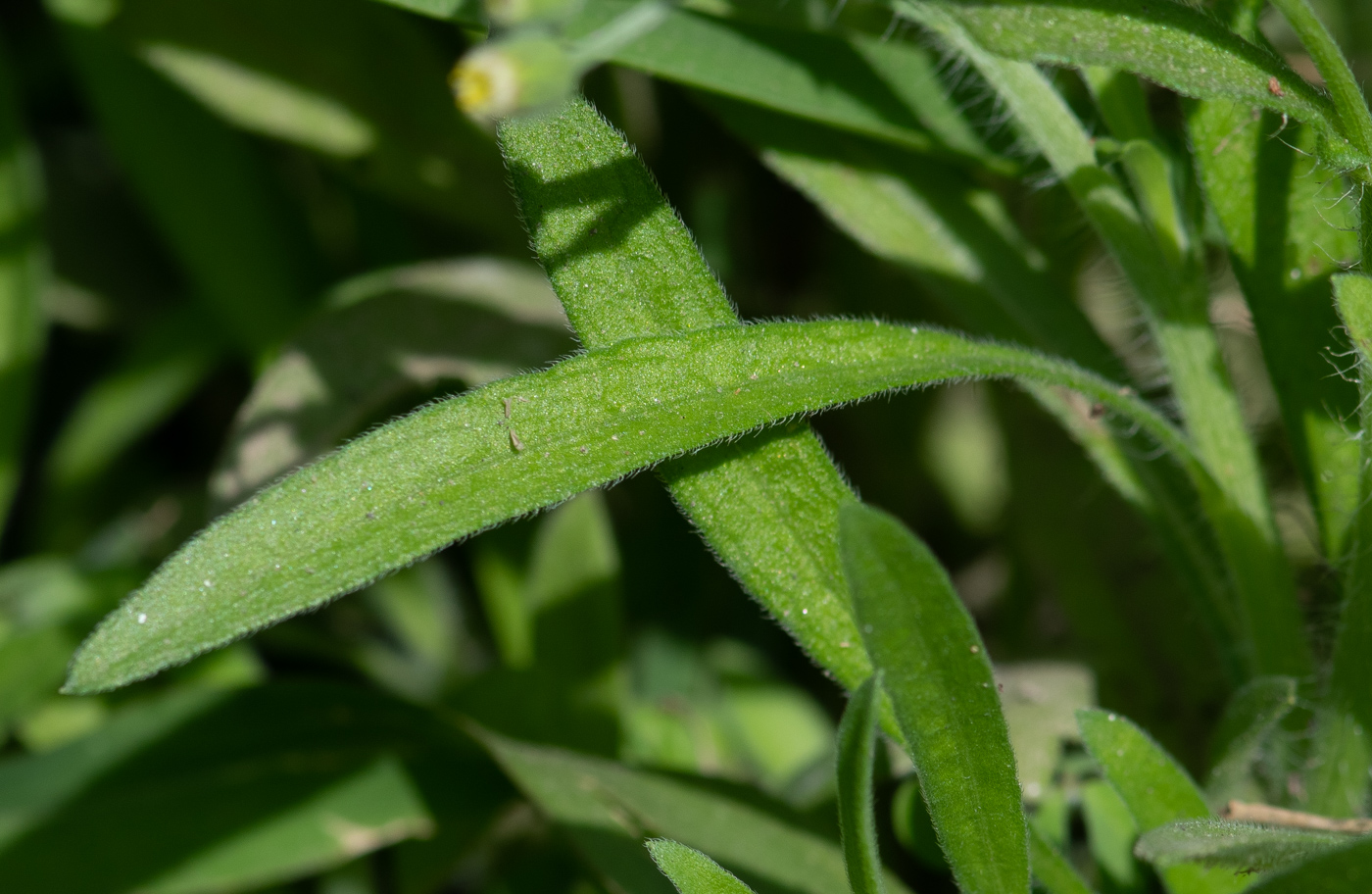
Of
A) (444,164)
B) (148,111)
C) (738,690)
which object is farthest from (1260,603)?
(148,111)

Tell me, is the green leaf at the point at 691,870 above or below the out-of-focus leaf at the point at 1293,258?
below

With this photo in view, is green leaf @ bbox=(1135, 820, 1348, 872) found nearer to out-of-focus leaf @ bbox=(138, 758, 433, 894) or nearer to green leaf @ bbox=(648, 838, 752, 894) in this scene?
green leaf @ bbox=(648, 838, 752, 894)

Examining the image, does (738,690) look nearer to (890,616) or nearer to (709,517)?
(709,517)

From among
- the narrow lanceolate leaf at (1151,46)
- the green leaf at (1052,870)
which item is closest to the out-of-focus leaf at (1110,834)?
the green leaf at (1052,870)

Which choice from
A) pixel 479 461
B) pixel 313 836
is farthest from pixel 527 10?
pixel 313 836

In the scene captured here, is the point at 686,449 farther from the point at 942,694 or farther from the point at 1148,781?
the point at 1148,781

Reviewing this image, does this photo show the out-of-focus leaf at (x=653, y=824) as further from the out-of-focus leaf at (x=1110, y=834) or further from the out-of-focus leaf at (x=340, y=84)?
the out-of-focus leaf at (x=340, y=84)
